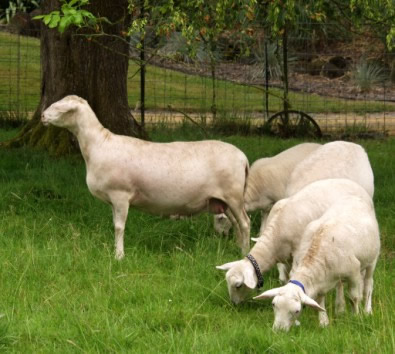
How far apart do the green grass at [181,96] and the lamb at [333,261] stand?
1110 cm

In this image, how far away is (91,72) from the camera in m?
11.6

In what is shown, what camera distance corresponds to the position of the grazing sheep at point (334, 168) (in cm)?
811

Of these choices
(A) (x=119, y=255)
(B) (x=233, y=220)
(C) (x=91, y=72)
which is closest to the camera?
(A) (x=119, y=255)

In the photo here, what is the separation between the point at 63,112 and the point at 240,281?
265 cm

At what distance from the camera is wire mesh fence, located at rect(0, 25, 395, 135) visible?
18.0m

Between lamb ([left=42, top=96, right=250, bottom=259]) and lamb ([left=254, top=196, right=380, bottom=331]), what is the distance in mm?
1866

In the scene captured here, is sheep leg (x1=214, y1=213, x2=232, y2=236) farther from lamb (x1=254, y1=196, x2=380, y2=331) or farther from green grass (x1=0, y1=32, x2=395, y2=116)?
green grass (x1=0, y1=32, x2=395, y2=116)

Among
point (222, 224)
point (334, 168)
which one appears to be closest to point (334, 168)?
point (334, 168)

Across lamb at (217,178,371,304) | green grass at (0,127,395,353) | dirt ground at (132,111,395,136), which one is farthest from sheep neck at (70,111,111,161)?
dirt ground at (132,111,395,136)

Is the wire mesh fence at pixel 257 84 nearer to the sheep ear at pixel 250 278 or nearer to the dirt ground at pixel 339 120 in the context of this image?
the dirt ground at pixel 339 120

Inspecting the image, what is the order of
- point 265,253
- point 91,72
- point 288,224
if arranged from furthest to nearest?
point 91,72 < point 288,224 < point 265,253

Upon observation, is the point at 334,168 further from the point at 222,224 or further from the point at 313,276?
the point at 313,276

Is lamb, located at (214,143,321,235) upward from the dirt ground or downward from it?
upward

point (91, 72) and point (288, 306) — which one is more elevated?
point (91, 72)
